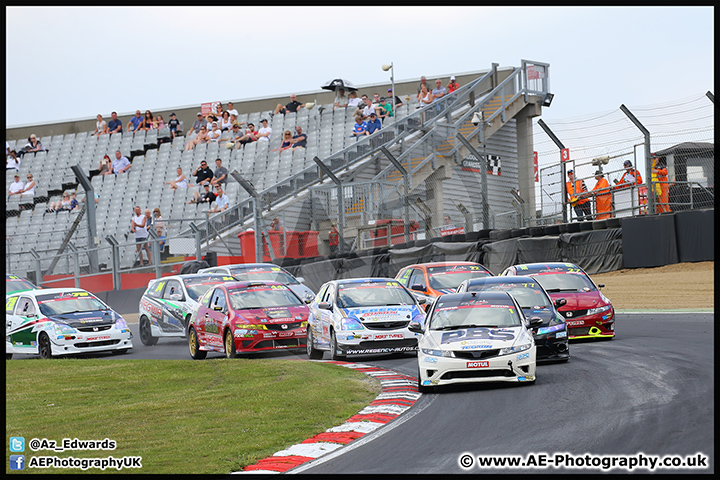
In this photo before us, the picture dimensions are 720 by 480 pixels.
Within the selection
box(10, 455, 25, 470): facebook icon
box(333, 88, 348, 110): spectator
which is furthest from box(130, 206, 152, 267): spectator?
box(10, 455, 25, 470): facebook icon

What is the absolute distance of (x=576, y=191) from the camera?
2423cm

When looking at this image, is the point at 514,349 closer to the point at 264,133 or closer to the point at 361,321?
the point at 361,321

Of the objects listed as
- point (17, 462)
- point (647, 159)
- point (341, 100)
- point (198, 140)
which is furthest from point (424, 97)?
point (17, 462)

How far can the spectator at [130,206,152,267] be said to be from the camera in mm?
29953

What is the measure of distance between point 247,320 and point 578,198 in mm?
10535

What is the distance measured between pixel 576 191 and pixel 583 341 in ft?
27.1

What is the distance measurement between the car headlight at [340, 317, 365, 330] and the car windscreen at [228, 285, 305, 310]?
225 cm

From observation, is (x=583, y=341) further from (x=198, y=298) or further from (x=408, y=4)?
(x=408, y=4)

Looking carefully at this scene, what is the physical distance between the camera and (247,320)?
56.0 ft

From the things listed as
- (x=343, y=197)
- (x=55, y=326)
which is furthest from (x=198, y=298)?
(x=343, y=197)

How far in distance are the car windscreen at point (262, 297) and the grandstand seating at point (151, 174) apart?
13204 mm

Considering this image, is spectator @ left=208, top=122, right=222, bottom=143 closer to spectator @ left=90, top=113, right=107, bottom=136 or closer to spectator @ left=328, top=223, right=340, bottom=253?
spectator @ left=90, top=113, right=107, bottom=136

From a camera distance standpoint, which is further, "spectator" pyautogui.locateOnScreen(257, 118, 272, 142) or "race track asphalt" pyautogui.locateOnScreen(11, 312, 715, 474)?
"spectator" pyautogui.locateOnScreen(257, 118, 272, 142)

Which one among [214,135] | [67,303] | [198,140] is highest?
[214,135]
